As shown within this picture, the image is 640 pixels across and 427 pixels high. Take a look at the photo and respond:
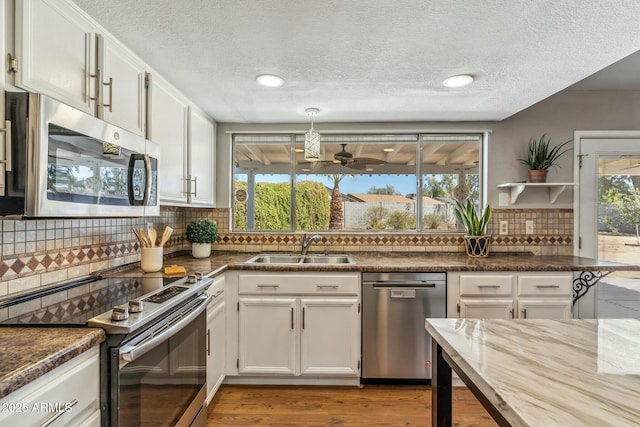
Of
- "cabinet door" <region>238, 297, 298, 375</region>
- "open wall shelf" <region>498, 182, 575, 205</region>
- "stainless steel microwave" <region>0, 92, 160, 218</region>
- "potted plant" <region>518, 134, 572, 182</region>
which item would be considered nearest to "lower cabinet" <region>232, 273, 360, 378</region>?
"cabinet door" <region>238, 297, 298, 375</region>

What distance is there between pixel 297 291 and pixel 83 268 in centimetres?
126

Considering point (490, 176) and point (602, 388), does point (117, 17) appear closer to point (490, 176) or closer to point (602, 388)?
point (602, 388)

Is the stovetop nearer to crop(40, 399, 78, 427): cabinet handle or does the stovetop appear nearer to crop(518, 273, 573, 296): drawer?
crop(40, 399, 78, 427): cabinet handle

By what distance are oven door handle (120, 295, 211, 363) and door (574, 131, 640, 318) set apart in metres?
3.13

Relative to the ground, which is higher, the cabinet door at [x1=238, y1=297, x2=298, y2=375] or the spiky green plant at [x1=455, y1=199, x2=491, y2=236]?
the spiky green plant at [x1=455, y1=199, x2=491, y2=236]

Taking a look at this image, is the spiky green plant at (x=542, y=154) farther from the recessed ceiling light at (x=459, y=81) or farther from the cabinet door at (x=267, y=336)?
the cabinet door at (x=267, y=336)

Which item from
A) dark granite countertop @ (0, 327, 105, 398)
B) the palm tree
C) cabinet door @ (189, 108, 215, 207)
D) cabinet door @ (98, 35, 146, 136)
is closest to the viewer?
dark granite countertop @ (0, 327, 105, 398)

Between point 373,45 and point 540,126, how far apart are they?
211cm

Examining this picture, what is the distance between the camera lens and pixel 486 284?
2264 millimetres

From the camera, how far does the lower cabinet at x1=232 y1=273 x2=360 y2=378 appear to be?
2.25 metres

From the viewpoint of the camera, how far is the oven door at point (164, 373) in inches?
41.2

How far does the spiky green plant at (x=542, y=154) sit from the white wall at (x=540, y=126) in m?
0.05

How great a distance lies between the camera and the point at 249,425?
6.18ft

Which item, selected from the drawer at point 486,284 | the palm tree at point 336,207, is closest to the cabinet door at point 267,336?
the palm tree at point 336,207
